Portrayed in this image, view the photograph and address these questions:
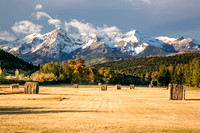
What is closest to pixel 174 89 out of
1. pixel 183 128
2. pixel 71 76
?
Answer: pixel 183 128

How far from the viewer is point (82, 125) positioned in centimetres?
1273

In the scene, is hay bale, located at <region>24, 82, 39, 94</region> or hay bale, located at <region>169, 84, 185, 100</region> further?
hay bale, located at <region>24, 82, 39, 94</region>

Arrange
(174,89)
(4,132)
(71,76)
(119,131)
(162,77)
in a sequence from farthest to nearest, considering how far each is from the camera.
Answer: (162,77) < (71,76) < (174,89) < (119,131) < (4,132)

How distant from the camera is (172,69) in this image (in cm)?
13462

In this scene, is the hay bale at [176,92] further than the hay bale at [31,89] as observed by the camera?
No

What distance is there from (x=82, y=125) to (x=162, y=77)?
127 meters

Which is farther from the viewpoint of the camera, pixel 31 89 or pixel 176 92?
pixel 31 89

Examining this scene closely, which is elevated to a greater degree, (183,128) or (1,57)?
(1,57)

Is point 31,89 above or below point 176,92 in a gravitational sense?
below

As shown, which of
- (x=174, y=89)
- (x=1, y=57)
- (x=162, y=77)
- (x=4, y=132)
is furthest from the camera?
(x=1, y=57)

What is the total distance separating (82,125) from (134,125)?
10.3ft

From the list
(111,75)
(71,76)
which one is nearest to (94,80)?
(111,75)

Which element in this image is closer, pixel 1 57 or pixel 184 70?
pixel 184 70

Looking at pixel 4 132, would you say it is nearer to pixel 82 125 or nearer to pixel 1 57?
pixel 82 125
